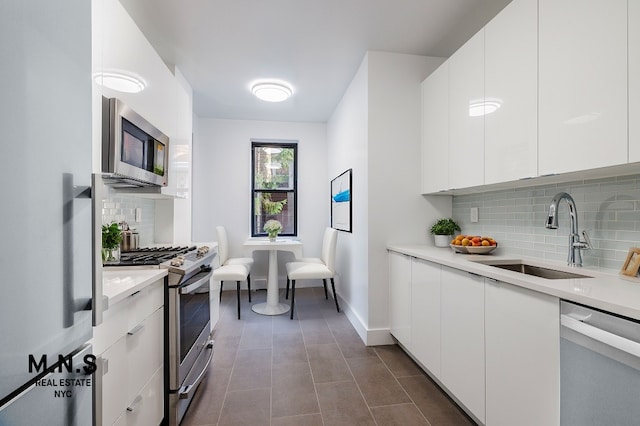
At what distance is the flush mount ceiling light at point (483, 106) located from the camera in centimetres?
179

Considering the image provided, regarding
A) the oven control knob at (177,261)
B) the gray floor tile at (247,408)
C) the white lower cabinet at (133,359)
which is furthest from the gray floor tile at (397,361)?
the oven control knob at (177,261)

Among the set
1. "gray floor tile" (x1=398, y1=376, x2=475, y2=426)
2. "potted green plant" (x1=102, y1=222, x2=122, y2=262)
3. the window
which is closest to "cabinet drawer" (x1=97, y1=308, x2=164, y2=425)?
"potted green plant" (x1=102, y1=222, x2=122, y2=262)

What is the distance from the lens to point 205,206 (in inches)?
179

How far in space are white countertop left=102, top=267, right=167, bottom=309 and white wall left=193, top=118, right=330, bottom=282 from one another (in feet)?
10.2

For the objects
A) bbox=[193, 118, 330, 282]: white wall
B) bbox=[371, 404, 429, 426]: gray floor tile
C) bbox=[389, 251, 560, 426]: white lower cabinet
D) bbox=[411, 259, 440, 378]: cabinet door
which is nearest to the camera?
bbox=[389, 251, 560, 426]: white lower cabinet

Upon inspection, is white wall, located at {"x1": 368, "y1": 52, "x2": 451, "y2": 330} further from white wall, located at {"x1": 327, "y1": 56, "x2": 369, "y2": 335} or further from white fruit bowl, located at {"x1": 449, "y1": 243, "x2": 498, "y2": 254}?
white fruit bowl, located at {"x1": 449, "y1": 243, "x2": 498, "y2": 254}

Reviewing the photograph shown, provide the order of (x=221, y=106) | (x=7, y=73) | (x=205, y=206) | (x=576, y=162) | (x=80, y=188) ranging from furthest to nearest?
(x=205, y=206) → (x=221, y=106) → (x=576, y=162) → (x=80, y=188) → (x=7, y=73)

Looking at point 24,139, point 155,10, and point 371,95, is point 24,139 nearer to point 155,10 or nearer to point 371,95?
point 155,10

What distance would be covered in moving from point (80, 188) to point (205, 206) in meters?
4.03

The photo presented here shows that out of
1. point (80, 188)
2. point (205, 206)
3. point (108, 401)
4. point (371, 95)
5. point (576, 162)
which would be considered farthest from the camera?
→ point (205, 206)

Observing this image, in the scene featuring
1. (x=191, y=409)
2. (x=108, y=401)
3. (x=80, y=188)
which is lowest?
(x=191, y=409)

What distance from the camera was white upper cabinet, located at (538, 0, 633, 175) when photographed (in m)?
1.15

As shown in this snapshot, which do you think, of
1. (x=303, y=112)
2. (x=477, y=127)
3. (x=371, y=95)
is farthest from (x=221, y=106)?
(x=477, y=127)

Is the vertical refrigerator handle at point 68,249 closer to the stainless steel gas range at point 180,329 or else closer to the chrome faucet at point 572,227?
the stainless steel gas range at point 180,329
